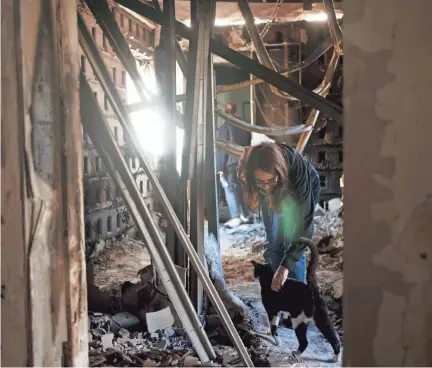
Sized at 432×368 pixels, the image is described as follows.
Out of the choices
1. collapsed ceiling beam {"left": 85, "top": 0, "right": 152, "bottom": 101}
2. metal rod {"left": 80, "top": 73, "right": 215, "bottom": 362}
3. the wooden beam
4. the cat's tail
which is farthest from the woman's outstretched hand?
the wooden beam

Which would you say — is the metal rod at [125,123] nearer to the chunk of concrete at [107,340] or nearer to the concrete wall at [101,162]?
the chunk of concrete at [107,340]

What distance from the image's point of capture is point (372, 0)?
1.13 meters

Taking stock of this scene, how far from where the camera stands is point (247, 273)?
5.39m

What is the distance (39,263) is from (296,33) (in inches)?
273

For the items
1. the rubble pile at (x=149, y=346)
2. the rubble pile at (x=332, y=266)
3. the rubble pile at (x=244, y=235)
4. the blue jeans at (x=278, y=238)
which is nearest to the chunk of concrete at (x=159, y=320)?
the rubble pile at (x=149, y=346)

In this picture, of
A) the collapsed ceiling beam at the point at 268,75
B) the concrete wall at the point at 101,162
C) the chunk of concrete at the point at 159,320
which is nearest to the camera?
the collapsed ceiling beam at the point at 268,75

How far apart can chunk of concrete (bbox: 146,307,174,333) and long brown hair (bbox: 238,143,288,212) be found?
1.04m

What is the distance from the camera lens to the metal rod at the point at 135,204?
1946 millimetres

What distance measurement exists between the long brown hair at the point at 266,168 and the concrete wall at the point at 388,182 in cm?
216

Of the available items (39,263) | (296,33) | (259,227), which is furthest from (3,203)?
(296,33)

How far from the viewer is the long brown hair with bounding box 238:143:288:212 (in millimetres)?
3330

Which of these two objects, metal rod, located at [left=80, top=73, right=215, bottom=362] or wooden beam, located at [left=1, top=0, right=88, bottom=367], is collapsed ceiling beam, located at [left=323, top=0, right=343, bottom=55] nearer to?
metal rod, located at [left=80, top=73, right=215, bottom=362]

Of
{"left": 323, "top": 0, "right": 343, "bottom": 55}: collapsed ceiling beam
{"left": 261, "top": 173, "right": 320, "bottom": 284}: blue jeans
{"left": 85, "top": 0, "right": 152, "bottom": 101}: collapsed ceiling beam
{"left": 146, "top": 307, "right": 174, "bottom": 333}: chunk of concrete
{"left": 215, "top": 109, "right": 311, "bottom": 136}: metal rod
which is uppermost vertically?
{"left": 323, "top": 0, "right": 343, "bottom": 55}: collapsed ceiling beam

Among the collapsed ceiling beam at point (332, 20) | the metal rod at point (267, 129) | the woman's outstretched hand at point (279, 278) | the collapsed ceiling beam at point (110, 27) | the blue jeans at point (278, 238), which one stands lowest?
the woman's outstretched hand at point (279, 278)
